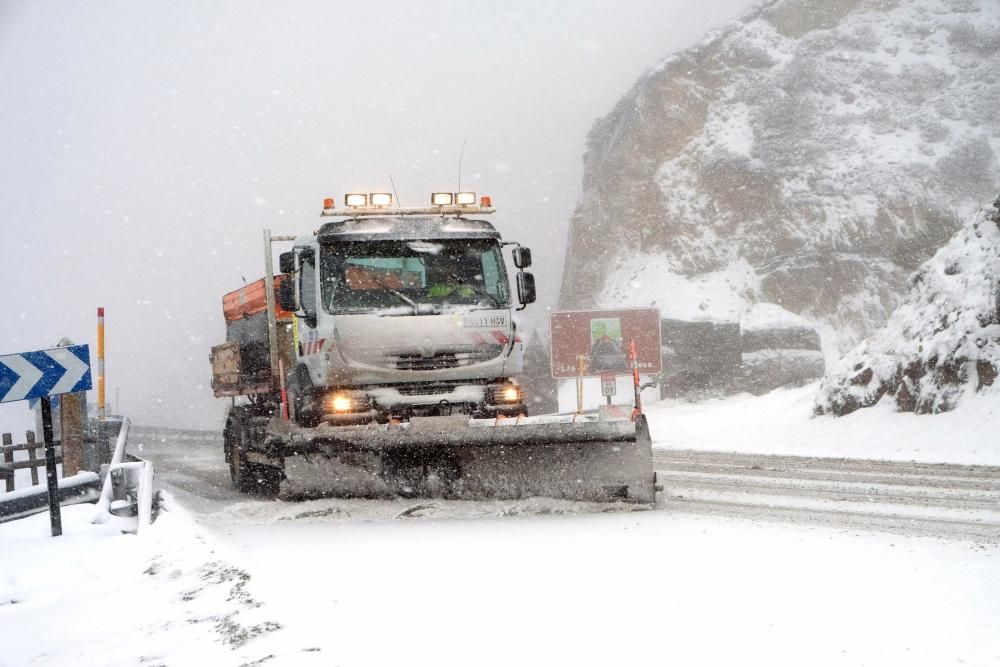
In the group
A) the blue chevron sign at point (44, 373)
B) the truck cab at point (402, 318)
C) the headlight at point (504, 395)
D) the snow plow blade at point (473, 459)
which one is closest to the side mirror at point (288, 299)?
the truck cab at point (402, 318)

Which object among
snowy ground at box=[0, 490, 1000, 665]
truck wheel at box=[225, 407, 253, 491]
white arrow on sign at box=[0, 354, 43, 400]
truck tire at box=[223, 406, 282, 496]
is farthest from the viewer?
truck wheel at box=[225, 407, 253, 491]

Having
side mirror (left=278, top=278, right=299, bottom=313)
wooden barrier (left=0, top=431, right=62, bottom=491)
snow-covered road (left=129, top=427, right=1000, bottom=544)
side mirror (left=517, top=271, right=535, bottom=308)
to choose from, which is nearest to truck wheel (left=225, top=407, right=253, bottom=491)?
snow-covered road (left=129, top=427, right=1000, bottom=544)

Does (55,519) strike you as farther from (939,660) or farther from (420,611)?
(939,660)

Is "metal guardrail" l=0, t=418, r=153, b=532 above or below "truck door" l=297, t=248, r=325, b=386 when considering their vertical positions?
below

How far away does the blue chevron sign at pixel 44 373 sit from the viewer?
22.2ft

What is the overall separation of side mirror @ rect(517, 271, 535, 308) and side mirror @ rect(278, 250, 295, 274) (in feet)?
7.61

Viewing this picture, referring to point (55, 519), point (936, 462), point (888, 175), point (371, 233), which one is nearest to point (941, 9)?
point (888, 175)

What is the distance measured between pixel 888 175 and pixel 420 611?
158 feet

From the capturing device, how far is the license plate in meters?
8.30

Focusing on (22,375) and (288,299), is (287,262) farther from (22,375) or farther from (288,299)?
(22,375)

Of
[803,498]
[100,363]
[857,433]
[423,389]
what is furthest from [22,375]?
[857,433]

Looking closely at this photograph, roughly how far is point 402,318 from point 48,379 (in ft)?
10.1

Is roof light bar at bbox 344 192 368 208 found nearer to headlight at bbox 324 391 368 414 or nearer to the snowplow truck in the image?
the snowplow truck

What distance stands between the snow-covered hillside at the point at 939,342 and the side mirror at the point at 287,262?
10.6 metres
